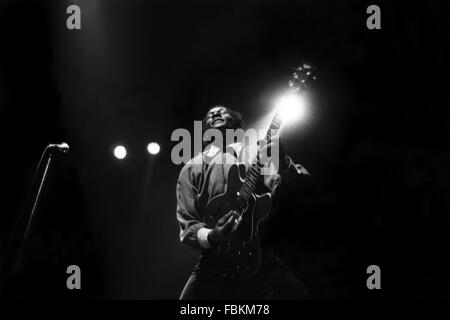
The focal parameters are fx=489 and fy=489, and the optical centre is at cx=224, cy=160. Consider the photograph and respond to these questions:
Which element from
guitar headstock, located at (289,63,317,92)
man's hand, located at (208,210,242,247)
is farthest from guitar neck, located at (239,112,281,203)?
guitar headstock, located at (289,63,317,92)

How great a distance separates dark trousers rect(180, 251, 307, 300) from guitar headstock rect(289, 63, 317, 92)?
4.29 ft

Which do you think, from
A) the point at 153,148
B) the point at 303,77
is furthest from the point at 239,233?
the point at 153,148

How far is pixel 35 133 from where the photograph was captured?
14.7 feet

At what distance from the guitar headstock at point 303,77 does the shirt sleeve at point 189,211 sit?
1.00m

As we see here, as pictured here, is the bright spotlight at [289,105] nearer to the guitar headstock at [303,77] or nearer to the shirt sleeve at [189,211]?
the guitar headstock at [303,77]

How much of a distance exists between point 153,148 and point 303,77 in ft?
5.10

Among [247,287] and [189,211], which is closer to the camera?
[247,287]

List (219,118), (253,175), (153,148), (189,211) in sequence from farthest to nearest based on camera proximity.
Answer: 1. (153,148)
2. (219,118)
3. (189,211)
4. (253,175)

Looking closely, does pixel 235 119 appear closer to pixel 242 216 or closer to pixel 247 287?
pixel 242 216

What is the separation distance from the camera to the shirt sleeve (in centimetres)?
350

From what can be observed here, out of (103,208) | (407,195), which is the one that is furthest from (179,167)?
(407,195)

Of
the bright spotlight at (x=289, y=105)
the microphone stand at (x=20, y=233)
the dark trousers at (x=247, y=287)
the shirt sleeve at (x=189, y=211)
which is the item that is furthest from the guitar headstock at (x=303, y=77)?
the microphone stand at (x=20, y=233)

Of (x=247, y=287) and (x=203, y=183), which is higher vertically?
(x=203, y=183)

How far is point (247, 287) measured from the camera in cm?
342
